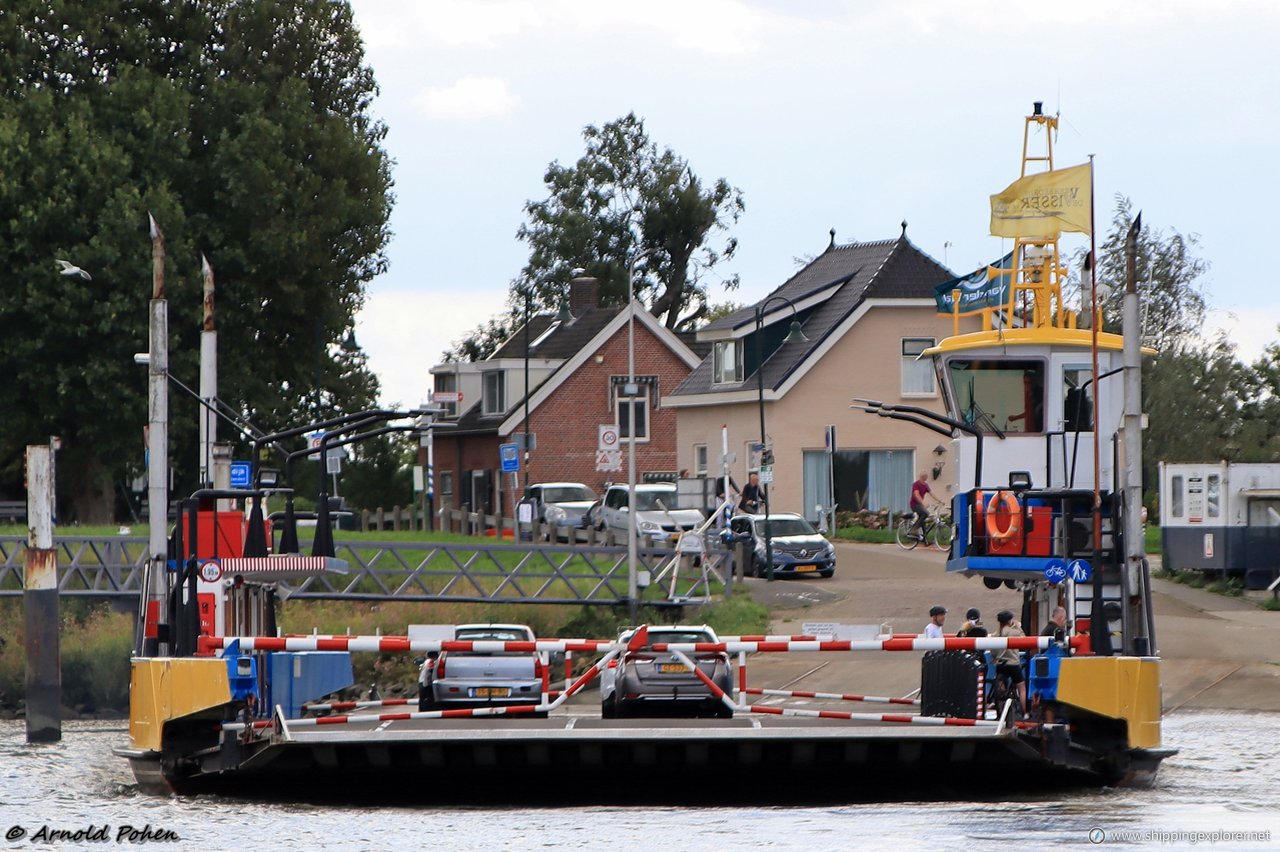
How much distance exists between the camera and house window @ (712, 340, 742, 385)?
66188mm

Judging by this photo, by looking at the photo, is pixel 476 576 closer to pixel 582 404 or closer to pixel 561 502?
pixel 561 502

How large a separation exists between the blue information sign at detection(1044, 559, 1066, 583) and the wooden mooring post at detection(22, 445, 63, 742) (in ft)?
55.3

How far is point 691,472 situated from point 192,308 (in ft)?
57.9

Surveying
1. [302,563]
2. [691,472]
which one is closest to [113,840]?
[302,563]

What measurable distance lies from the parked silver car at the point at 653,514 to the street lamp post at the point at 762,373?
2.16m

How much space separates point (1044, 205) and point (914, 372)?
35428 mm

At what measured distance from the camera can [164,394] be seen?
32250 mm

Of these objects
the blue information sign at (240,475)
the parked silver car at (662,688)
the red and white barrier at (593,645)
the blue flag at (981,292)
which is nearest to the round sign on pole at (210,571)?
the red and white barrier at (593,645)

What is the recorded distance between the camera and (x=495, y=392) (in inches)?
3091

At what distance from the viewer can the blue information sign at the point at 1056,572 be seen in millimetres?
25094

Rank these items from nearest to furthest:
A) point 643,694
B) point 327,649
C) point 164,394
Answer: point 327,649
point 643,694
point 164,394

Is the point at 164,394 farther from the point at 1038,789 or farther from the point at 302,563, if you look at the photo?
the point at 1038,789

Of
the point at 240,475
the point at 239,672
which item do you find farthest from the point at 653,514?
the point at 239,672

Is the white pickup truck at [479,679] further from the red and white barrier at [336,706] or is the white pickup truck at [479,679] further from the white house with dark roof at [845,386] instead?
the white house with dark roof at [845,386]
